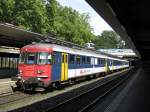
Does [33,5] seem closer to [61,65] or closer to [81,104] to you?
[61,65]

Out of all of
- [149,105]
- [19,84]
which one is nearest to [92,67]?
[19,84]

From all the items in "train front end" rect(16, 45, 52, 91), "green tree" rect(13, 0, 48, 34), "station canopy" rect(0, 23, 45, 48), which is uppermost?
"green tree" rect(13, 0, 48, 34)

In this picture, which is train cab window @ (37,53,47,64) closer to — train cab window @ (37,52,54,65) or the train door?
train cab window @ (37,52,54,65)

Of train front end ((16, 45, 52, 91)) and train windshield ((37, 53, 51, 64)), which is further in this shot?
train windshield ((37, 53, 51, 64))

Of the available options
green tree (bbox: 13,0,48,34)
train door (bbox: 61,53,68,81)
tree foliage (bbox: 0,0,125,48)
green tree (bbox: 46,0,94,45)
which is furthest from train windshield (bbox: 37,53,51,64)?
green tree (bbox: 46,0,94,45)

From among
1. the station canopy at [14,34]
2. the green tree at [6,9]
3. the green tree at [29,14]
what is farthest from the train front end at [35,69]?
the green tree at [29,14]

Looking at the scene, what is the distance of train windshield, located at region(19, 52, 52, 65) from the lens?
21609 millimetres

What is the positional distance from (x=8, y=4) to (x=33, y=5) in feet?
12.8

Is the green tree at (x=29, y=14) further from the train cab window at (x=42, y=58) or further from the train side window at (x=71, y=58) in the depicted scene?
the train cab window at (x=42, y=58)

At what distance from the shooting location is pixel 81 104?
687 inches

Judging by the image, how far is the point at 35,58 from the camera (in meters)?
22.0

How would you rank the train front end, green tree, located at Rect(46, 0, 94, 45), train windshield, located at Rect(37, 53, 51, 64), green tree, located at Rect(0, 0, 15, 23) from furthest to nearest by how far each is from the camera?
1. green tree, located at Rect(46, 0, 94, 45)
2. green tree, located at Rect(0, 0, 15, 23)
3. train windshield, located at Rect(37, 53, 51, 64)
4. the train front end

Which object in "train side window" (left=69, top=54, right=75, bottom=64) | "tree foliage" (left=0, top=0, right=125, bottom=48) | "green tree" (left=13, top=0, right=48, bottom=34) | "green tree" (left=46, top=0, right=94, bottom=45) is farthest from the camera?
"green tree" (left=46, top=0, right=94, bottom=45)

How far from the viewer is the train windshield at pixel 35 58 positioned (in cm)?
2161
